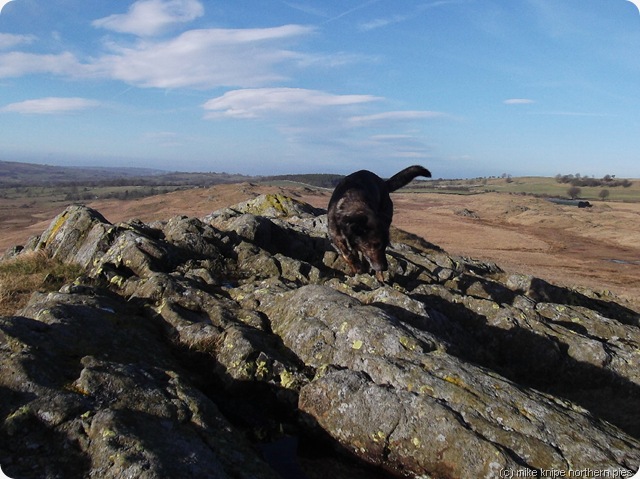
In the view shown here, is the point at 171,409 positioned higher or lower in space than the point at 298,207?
lower

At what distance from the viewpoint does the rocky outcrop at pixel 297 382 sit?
432 centimetres

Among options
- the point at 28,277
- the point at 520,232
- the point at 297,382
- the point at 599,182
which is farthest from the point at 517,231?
the point at 599,182

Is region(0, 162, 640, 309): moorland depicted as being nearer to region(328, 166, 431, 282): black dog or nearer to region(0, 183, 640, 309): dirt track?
region(0, 183, 640, 309): dirt track

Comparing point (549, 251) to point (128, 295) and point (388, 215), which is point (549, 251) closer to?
point (388, 215)

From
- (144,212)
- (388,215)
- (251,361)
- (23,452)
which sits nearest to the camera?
(23,452)

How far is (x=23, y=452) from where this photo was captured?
395 centimetres

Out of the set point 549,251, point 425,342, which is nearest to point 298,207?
point 425,342

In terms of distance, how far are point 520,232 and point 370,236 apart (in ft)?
156

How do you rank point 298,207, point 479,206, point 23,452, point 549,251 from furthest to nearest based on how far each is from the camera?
point 479,206 < point 549,251 < point 298,207 < point 23,452

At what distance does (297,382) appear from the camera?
6242 millimetres

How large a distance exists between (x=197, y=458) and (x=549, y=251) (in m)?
42.6

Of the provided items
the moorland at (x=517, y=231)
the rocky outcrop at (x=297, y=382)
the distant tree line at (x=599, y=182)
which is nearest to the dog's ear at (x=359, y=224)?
the rocky outcrop at (x=297, y=382)

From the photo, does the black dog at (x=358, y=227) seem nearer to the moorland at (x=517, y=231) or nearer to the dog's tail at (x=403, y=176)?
the dog's tail at (x=403, y=176)

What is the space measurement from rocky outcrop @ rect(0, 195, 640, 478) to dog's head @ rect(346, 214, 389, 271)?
0.70 meters
